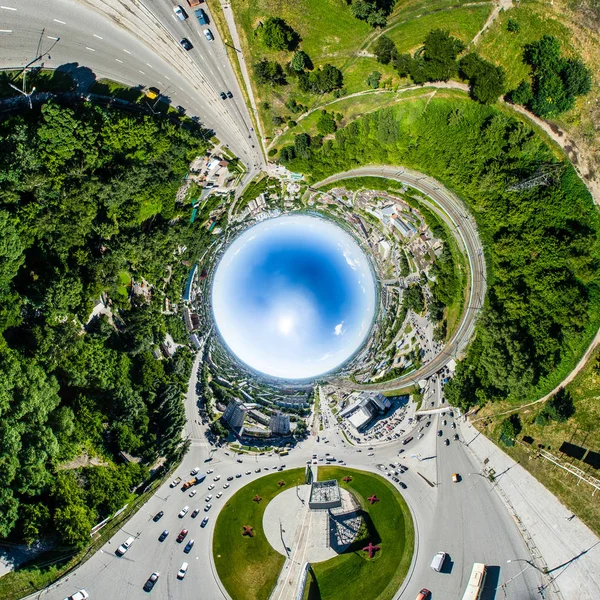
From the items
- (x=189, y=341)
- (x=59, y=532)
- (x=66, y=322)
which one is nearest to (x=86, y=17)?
(x=66, y=322)

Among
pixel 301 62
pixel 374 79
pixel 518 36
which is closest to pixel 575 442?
pixel 518 36

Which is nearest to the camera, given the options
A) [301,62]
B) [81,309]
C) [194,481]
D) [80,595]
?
[80,595]

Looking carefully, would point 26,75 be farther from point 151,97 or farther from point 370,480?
point 370,480

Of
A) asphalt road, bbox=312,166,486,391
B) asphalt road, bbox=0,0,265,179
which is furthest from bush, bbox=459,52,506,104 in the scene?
asphalt road, bbox=0,0,265,179

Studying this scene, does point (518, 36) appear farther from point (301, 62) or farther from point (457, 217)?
point (301, 62)

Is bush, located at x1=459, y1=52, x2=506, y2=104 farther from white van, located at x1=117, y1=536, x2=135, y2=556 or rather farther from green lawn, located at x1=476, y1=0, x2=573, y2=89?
white van, located at x1=117, y1=536, x2=135, y2=556
